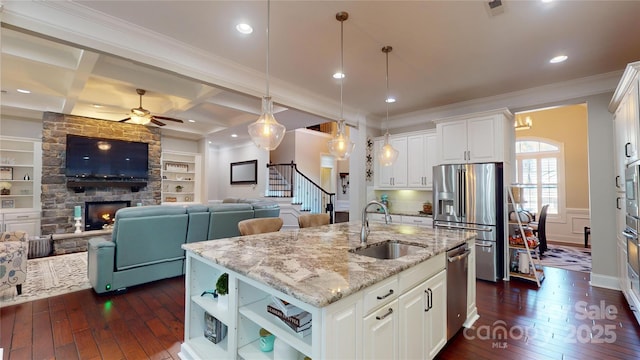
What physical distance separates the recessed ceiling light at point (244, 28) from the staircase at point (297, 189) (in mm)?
5612

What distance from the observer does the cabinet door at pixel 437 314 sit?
81.8 inches

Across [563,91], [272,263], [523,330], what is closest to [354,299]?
[272,263]

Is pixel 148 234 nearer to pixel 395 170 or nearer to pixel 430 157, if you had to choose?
pixel 395 170

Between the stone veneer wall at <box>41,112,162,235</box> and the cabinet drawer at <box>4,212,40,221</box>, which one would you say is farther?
the stone veneer wall at <box>41,112,162,235</box>

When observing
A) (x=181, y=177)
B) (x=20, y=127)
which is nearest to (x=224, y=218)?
(x=181, y=177)

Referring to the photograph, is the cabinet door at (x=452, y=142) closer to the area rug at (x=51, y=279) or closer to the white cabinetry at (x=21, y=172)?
the area rug at (x=51, y=279)

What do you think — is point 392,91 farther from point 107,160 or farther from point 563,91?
point 107,160

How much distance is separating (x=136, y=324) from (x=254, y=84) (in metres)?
3.10

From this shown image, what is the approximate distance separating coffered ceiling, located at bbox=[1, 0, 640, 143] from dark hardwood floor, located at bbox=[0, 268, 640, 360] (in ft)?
8.70

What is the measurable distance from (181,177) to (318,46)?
7.41 m

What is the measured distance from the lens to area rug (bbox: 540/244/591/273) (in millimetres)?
4784

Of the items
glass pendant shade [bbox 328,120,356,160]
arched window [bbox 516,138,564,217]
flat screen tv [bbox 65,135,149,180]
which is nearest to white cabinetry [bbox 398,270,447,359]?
glass pendant shade [bbox 328,120,356,160]

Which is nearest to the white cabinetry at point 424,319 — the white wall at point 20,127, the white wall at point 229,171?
the white wall at point 229,171

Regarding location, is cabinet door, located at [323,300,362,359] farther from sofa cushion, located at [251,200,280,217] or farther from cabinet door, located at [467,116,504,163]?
cabinet door, located at [467,116,504,163]
